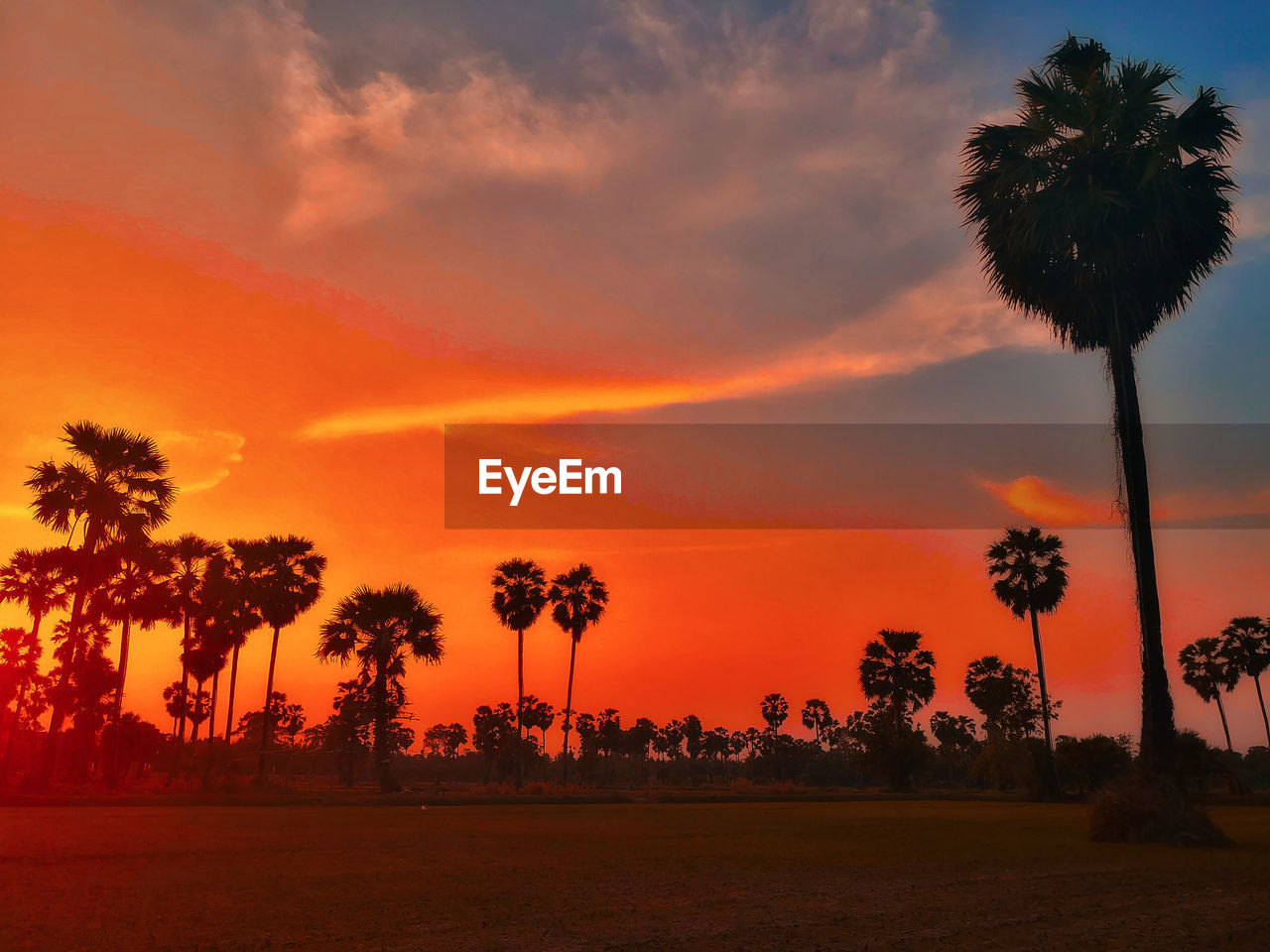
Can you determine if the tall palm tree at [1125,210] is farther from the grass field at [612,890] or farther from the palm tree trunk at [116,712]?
the palm tree trunk at [116,712]

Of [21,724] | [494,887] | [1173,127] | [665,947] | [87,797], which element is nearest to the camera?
[665,947]

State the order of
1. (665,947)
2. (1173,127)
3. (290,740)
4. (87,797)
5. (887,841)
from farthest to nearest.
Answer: (290,740), (87,797), (1173,127), (887,841), (665,947)

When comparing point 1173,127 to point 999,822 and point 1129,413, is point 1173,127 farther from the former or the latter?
point 999,822

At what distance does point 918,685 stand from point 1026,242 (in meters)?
56.6

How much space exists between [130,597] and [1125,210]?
1820 inches

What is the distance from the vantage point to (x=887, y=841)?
19.7 meters

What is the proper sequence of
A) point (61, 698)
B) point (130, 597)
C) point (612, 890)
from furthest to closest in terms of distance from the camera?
point (130, 597), point (61, 698), point (612, 890)

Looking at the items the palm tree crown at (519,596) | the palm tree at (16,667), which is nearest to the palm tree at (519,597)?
the palm tree crown at (519,596)

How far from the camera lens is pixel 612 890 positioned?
41.2 ft

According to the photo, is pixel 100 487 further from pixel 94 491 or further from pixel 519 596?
pixel 519 596

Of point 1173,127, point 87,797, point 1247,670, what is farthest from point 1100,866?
point 1247,670

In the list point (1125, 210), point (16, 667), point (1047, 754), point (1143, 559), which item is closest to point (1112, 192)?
point (1125, 210)

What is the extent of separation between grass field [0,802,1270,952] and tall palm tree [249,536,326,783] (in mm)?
33671

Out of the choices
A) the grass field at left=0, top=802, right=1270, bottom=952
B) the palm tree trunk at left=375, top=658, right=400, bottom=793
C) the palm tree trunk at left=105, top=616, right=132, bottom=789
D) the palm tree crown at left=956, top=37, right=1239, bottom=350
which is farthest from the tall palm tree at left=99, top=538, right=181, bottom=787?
the palm tree crown at left=956, top=37, right=1239, bottom=350
